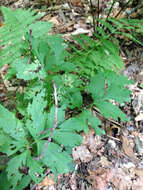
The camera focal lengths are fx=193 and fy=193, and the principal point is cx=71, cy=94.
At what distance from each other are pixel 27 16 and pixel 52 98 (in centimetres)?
88

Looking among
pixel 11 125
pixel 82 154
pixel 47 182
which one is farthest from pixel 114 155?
pixel 11 125

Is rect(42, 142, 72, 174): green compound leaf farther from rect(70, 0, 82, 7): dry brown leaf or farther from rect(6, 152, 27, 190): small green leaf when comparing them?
rect(70, 0, 82, 7): dry brown leaf

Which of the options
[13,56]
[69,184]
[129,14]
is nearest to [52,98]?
[13,56]

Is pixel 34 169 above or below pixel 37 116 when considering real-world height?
below

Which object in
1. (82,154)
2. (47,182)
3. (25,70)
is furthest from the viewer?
(82,154)

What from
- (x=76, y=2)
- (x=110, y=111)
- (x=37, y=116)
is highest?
(x=76, y=2)

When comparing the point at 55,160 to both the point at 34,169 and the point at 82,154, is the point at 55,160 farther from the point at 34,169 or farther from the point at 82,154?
the point at 82,154

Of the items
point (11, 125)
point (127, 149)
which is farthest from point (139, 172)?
point (11, 125)

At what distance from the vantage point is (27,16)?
185 centimetres

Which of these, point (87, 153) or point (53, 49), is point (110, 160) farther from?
point (53, 49)

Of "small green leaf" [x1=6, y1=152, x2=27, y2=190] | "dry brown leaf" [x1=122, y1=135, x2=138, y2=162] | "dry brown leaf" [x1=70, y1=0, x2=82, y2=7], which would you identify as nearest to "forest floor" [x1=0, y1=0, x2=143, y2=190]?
"dry brown leaf" [x1=122, y1=135, x2=138, y2=162]

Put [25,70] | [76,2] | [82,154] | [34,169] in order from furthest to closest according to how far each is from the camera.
→ [76,2] → [82,154] → [25,70] → [34,169]

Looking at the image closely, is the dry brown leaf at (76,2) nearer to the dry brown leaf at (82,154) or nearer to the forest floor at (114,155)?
the forest floor at (114,155)

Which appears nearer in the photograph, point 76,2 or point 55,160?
point 55,160
